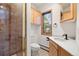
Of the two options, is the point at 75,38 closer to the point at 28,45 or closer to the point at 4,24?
the point at 28,45

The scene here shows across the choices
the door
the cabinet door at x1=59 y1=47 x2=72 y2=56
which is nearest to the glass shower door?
the door

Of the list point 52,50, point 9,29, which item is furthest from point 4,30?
point 52,50

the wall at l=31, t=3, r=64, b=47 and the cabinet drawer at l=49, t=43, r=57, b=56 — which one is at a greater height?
the wall at l=31, t=3, r=64, b=47

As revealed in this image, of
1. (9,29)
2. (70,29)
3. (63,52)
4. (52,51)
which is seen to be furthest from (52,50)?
(9,29)

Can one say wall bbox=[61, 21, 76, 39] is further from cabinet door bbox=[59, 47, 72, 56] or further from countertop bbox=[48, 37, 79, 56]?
cabinet door bbox=[59, 47, 72, 56]

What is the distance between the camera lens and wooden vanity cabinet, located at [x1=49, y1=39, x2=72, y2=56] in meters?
1.75

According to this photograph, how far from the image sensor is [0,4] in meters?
1.79

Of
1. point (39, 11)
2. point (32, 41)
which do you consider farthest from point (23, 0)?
point (32, 41)

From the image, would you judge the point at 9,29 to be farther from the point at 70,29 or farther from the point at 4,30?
the point at 70,29

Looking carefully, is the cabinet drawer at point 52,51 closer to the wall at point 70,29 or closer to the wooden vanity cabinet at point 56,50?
the wooden vanity cabinet at point 56,50

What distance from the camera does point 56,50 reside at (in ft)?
5.83

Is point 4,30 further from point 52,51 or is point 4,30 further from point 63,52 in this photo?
point 63,52

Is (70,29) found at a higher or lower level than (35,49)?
higher

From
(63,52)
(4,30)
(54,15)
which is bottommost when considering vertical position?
(63,52)
